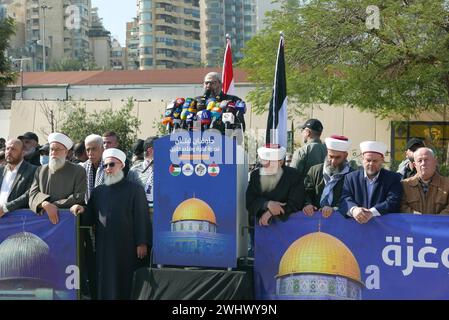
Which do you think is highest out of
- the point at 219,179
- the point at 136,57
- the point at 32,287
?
the point at 136,57

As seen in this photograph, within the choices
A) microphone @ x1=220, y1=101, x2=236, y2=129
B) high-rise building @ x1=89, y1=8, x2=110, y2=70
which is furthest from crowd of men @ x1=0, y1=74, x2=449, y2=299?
high-rise building @ x1=89, y1=8, x2=110, y2=70

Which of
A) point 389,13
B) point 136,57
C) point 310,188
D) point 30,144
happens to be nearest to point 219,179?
point 310,188

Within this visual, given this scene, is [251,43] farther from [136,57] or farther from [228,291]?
[136,57]

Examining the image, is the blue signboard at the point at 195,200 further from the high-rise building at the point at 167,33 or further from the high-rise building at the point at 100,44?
the high-rise building at the point at 100,44

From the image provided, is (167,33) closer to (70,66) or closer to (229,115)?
(70,66)

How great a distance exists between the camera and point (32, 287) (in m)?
7.36

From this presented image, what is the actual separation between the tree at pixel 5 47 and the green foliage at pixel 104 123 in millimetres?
5814

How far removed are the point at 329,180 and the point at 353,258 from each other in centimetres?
82

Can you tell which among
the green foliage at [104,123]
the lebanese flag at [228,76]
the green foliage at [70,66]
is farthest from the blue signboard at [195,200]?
the green foliage at [70,66]

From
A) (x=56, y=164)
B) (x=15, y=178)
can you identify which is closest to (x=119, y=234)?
(x=56, y=164)

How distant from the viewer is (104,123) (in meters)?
35.8

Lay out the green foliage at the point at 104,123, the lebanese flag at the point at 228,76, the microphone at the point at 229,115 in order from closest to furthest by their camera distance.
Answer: the microphone at the point at 229,115
the lebanese flag at the point at 228,76
the green foliage at the point at 104,123

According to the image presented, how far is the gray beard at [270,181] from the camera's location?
687 cm

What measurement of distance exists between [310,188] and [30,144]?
478cm
